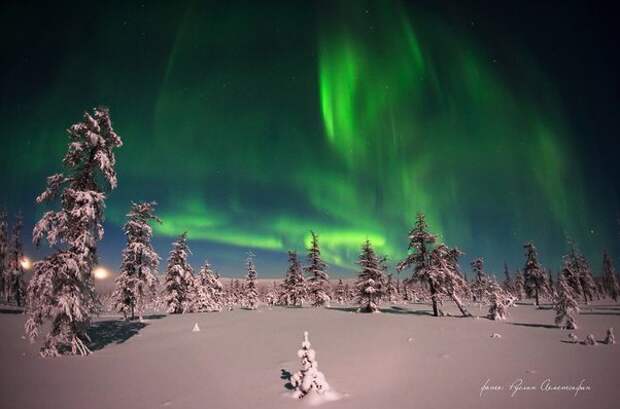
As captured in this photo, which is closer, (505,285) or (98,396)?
(98,396)

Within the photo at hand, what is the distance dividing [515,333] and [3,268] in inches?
2420

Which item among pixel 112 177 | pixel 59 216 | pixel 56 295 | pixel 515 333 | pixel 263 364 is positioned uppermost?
pixel 112 177

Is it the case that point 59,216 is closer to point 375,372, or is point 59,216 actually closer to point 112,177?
point 112,177

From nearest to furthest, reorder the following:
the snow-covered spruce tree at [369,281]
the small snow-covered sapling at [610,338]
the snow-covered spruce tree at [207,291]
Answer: the small snow-covered sapling at [610,338] < the snow-covered spruce tree at [369,281] < the snow-covered spruce tree at [207,291]

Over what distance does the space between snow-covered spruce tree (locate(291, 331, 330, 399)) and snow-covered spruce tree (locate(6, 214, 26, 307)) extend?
5735 cm

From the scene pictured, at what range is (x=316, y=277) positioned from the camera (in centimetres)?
4706

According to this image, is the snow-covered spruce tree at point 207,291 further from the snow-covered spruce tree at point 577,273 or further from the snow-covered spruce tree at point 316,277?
the snow-covered spruce tree at point 577,273

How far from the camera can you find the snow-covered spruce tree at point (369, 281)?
114ft

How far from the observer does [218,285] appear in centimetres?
5656

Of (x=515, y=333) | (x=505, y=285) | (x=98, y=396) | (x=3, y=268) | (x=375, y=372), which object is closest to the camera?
(x=98, y=396)

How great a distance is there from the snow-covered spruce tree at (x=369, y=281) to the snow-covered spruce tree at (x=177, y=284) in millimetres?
22125

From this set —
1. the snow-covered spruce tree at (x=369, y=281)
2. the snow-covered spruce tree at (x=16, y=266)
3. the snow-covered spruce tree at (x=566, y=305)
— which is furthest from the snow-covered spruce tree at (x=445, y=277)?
the snow-covered spruce tree at (x=16, y=266)

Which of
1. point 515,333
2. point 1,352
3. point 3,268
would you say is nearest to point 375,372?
point 515,333

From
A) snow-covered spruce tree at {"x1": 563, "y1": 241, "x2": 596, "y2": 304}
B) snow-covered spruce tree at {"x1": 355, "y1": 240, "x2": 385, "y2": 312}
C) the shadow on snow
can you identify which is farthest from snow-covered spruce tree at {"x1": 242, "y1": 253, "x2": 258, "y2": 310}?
snow-covered spruce tree at {"x1": 563, "y1": 241, "x2": 596, "y2": 304}
